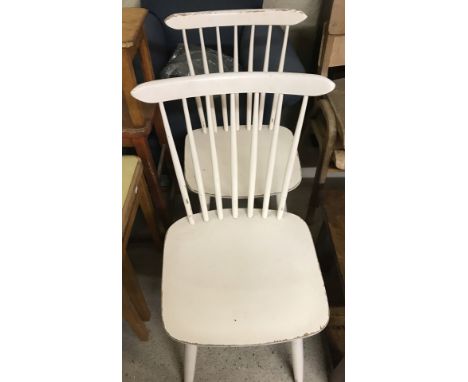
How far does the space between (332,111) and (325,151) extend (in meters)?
0.15

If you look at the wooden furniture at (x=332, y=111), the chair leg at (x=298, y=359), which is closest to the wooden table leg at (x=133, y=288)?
the chair leg at (x=298, y=359)

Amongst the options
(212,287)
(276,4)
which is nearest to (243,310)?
(212,287)

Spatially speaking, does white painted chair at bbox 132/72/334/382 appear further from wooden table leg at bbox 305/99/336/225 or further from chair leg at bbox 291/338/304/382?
wooden table leg at bbox 305/99/336/225

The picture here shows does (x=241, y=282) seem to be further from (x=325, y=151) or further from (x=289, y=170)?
(x=325, y=151)

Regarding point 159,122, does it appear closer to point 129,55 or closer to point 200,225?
point 129,55

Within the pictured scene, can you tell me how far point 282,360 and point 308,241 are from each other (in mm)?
488

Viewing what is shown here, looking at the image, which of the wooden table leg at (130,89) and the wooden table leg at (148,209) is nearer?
the wooden table leg at (130,89)

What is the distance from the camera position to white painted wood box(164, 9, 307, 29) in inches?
38.9

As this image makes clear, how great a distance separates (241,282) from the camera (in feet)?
2.56

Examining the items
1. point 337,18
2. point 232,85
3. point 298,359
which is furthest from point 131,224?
point 337,18

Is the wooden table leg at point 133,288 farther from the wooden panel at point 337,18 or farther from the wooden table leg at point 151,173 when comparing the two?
the wooden panel at point 337,18

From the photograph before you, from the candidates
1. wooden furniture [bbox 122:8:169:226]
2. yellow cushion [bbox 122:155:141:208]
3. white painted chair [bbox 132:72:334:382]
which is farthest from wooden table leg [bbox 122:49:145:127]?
white painted chair [bbox 132:72:334:382]

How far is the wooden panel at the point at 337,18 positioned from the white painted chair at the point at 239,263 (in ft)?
1.80

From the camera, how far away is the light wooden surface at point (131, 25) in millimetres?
890
